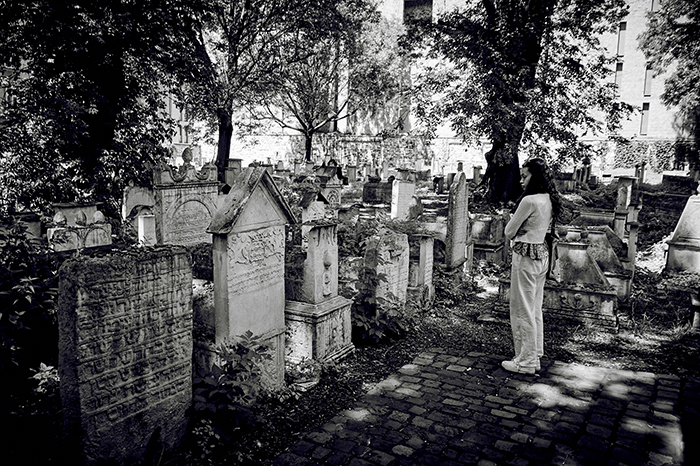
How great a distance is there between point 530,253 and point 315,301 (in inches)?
87.5

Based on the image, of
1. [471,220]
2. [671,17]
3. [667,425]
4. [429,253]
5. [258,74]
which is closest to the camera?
[667,425]

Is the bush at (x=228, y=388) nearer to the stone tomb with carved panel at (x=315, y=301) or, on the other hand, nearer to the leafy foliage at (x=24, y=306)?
the stone tomb with carved panel at (x=315, y=301)

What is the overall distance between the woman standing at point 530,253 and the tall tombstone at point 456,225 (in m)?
3.83

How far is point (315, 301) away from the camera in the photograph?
17.1ft

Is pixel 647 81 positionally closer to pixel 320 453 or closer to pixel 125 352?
pixel 320 453

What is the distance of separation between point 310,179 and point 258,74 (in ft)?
24.9

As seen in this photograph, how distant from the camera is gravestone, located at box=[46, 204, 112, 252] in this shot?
299 inches

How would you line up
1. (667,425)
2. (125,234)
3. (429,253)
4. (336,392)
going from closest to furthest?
(667,425) → (336,392) → (429,253) → (125,234)

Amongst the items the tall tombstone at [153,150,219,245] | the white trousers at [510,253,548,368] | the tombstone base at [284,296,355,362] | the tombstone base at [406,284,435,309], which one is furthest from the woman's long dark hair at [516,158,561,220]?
the tall tombstone at [153,150,219,245]

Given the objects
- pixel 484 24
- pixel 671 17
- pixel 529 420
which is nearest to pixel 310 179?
pixel 484 24

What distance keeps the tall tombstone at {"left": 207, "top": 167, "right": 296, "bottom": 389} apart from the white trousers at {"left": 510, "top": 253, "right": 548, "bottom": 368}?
7.71ft

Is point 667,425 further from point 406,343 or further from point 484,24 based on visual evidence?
point 484,24

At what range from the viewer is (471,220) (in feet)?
35.3

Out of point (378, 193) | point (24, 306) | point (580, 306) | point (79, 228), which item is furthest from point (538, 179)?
point (378, 193)
